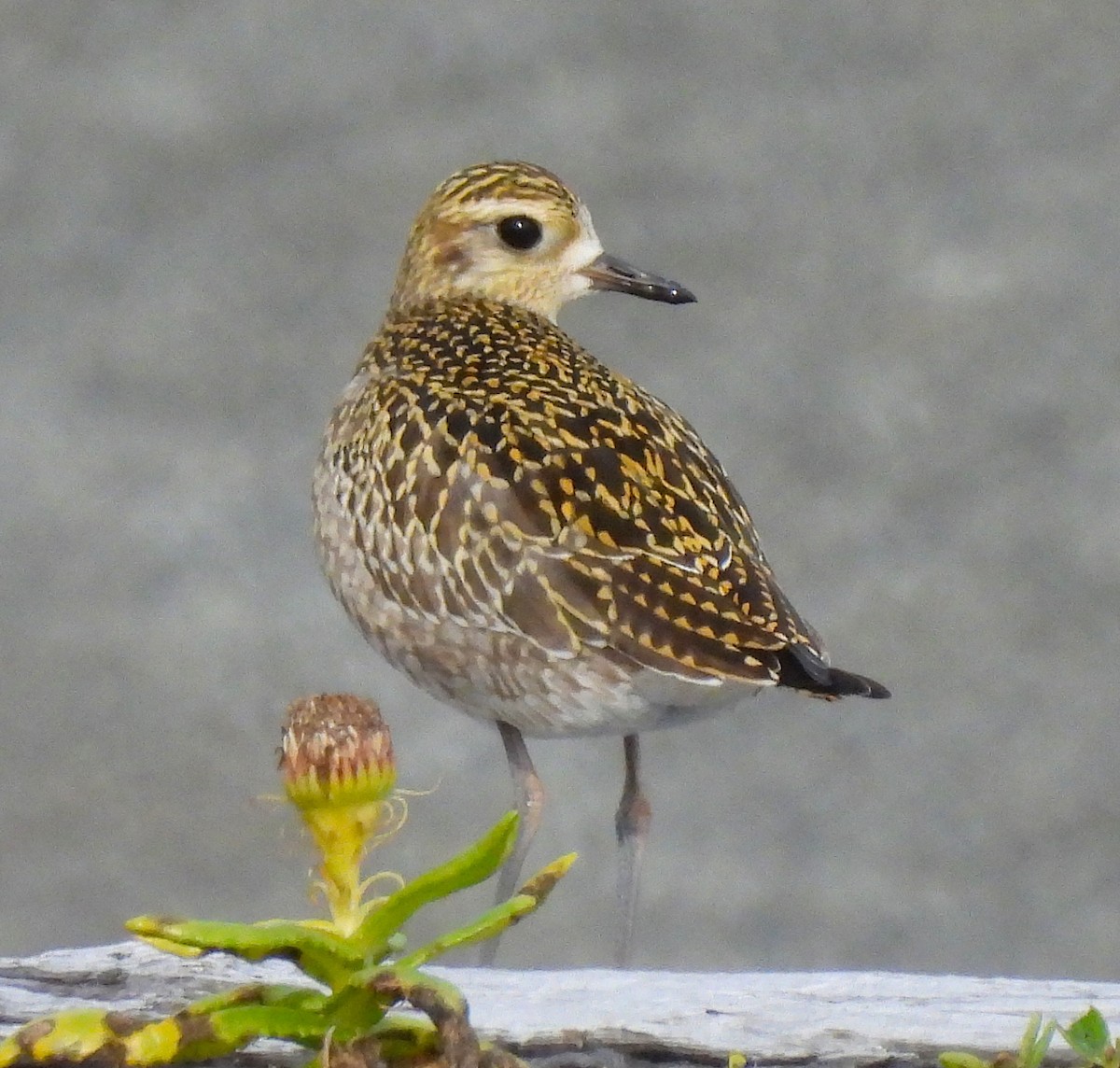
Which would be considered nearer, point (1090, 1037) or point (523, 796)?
point (1090, 1037)

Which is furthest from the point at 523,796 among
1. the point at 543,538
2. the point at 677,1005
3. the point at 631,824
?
the point at 677,1005

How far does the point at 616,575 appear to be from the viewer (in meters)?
2.06

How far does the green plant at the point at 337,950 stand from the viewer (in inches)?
41.5

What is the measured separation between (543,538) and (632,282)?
46cm

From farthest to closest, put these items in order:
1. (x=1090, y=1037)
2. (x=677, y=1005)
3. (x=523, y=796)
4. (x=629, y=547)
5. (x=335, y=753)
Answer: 1. (x=523, y=796)
2. (x=629, y=547)
3. (x=677, y=1005)
4. (x=1090, y=1037)
5. (x=335, y=753)

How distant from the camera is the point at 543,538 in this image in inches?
83.0

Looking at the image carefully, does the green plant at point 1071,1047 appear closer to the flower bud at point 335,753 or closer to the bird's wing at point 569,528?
the flower bud at point 335,753

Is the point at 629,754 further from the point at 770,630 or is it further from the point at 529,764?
the point at 770,630

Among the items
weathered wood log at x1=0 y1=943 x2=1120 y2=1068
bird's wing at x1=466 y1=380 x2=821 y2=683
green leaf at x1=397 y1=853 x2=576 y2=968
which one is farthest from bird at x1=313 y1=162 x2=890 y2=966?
green leaf at x1=397 y1=853 x2=576 y2=968

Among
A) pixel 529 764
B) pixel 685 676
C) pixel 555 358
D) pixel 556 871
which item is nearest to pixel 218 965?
pixel 556 871

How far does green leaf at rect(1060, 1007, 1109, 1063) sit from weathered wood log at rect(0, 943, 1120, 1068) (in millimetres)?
80

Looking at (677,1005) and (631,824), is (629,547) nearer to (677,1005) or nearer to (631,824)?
(631,824)

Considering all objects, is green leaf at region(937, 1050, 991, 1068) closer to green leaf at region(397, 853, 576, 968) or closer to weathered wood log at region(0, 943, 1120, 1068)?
weathered wood log at region(0, 943, 1120, 1068)

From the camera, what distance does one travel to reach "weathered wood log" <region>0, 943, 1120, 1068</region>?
130 centimetres
